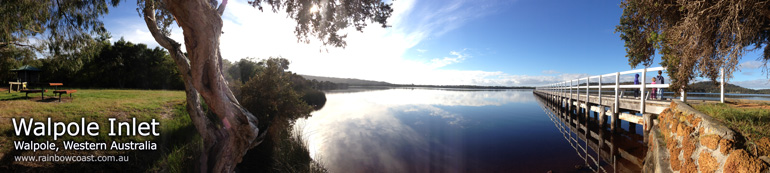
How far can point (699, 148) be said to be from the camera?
3.06m

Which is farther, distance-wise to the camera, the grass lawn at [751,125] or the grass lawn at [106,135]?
the grass lawn at [106,135]

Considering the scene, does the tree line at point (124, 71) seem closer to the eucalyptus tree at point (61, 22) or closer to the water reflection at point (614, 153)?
the eucalyptus tree at point (61, 22)

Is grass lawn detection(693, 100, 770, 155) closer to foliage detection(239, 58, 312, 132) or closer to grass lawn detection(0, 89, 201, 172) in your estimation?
foliage detection(239, 58, 312, 132)

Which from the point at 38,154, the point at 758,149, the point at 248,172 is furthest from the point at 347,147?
the point at 758,149

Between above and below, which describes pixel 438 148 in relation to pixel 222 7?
below

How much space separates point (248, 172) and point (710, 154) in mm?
8057

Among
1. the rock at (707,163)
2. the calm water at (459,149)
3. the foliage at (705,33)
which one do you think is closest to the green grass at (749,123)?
the rock at (707,163)

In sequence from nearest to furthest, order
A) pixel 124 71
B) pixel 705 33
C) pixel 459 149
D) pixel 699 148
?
pixel 699 148, pixel 705 33, pixel 459 149, pixel 124 71

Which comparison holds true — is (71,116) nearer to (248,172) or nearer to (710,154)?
(248,172)

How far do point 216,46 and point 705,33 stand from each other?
30.9 ft

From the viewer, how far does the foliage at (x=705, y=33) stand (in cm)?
440

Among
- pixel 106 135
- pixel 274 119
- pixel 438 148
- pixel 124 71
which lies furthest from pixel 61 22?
pixel 124 71

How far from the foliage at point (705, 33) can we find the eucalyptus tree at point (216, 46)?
643 centimetres

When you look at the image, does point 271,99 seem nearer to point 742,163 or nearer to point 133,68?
point 742,163
